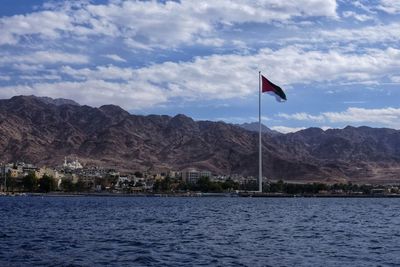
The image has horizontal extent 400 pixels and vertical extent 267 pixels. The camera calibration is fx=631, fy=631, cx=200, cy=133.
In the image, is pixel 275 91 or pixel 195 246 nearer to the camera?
pixel 195 246

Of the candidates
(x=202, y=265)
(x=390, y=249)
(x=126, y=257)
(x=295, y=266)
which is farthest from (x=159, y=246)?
(x=390, y=249)

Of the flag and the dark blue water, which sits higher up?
the flag

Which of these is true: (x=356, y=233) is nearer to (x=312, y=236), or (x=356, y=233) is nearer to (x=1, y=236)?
(x=312, y=236)

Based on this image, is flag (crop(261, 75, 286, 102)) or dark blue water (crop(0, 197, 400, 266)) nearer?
dark blue water (crop(0, 197, 400, 266))

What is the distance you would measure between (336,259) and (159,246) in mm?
12909

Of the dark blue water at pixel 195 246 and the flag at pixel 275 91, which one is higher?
the flag at pixel 275 91

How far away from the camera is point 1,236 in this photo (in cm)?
5278

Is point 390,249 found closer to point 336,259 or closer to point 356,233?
point 336,259

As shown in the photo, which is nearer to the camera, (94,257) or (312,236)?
(94,257)

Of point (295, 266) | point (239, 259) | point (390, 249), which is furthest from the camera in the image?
point (390, 249)

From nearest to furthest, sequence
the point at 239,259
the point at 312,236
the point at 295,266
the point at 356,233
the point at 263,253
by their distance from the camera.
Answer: the point at 295,266 → the point at 239,259 → the point at 263,253 → the point at 312,236 → the point at 356,233

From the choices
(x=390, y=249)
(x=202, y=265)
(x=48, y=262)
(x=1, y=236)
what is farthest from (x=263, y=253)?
(x=1, y=236)

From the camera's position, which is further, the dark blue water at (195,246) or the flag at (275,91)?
the flag at (275,91)

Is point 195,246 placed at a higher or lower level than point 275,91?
lower
